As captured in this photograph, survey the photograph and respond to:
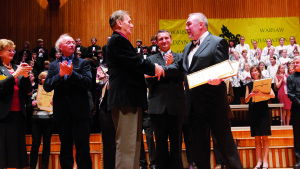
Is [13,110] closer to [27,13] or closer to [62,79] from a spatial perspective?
[62,79]

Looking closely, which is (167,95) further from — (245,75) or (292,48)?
(292,48)

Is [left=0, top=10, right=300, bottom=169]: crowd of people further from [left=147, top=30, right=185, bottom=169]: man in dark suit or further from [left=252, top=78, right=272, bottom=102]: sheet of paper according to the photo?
[left=252, top=78, right=272, bottom=102]: sheet of paper

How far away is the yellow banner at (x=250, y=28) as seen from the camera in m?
9.55

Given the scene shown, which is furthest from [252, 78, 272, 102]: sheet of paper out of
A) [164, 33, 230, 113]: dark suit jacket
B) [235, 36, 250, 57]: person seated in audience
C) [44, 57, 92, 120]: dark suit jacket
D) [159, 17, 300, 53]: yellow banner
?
[159, 17, 300, 53]: yellow banner

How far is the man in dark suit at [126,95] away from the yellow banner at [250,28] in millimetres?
7217

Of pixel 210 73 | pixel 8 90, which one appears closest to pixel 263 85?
pixel 210 73

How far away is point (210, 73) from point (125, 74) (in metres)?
0.70

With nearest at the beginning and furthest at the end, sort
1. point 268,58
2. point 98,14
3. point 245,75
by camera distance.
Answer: point 245,75, point 268,58, point 98,14

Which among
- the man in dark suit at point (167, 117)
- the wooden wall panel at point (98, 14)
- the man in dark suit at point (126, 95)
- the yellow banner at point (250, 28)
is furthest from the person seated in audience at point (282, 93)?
the man in dark suit at point (126, 95)

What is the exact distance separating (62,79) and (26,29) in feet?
24.7

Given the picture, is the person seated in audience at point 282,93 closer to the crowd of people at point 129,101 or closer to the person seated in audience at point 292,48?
the person seated in audience at point 292,48

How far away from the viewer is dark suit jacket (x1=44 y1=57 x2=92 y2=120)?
2.97 meters

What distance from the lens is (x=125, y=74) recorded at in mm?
2377

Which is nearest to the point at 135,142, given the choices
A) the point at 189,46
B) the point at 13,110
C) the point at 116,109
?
the point at 116,109
